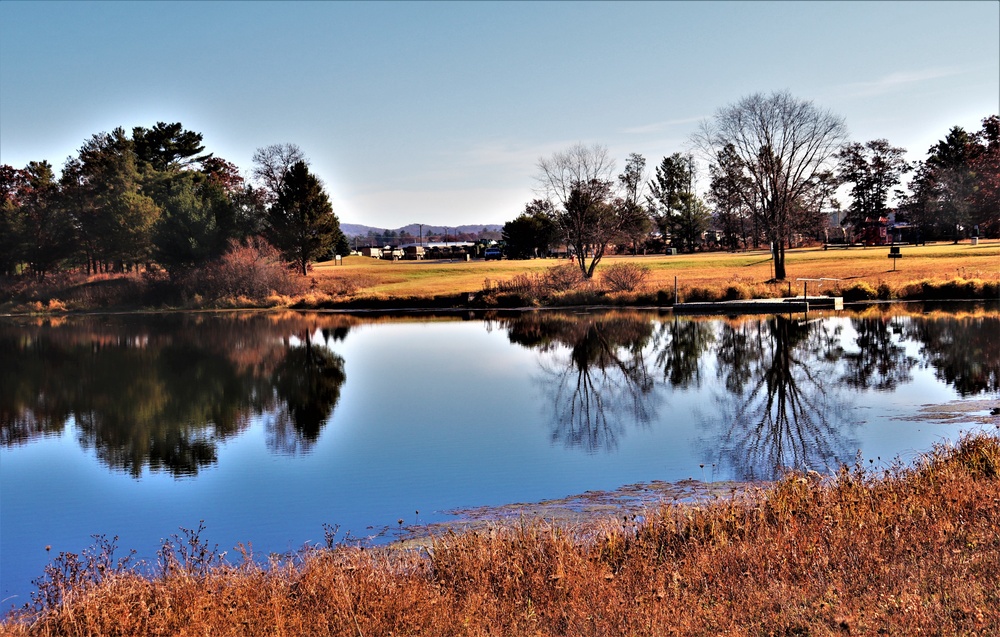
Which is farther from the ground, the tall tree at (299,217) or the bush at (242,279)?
the tall tree at (299,217)

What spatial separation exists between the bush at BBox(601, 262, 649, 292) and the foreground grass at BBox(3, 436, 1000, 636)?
40571 mm

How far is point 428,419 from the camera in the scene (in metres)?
19.9

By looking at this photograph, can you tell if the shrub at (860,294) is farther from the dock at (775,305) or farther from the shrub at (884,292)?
the dock at (775,305)

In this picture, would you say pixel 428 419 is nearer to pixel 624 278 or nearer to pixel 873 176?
→ pixel 624 278

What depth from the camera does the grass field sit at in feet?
164

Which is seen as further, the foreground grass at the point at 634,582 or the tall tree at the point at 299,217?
the tall tree at the point at 299,217

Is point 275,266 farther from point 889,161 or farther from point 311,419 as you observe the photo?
point 889,161

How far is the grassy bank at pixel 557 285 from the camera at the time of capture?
156 feet

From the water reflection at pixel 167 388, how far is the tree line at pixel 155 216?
67.5ft

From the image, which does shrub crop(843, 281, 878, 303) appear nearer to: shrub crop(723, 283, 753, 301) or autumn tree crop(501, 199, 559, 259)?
shrub crop(723, 283, 753, 301)

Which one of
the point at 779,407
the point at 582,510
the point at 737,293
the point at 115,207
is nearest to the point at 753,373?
the point at 779,407

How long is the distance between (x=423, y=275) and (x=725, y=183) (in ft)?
96.2

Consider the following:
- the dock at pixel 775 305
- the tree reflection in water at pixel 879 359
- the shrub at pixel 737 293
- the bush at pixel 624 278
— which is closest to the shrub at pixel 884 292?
the dock at pixel 775 305

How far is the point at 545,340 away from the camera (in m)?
35.5
